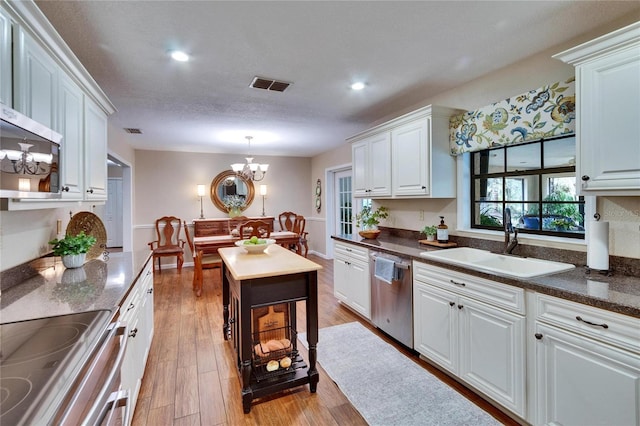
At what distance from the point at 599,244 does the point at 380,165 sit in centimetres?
208

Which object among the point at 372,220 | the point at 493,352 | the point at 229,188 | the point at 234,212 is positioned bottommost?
the point at 493,352

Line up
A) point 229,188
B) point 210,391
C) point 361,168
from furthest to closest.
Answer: point 229,188, point 361,168, point 210,391

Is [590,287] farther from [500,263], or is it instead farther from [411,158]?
[411,158]

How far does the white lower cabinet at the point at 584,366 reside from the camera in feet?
4.38

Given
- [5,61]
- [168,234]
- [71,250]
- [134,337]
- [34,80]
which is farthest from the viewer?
[168,234]

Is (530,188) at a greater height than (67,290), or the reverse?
(530,188)

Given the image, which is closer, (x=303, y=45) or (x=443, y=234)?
(x=303, y=45)

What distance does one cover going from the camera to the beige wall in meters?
6.02

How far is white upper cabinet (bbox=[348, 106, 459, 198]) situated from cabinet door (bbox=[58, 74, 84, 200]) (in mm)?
2672

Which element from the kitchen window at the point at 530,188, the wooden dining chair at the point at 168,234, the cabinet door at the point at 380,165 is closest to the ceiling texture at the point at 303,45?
the cabinet door at the point at 380,165

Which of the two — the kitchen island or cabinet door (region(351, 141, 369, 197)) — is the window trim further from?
the kitchen island

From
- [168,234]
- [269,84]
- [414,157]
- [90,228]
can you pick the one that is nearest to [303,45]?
[269,84]

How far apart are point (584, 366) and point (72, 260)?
3024 mm

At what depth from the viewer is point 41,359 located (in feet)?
3.04
